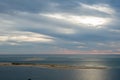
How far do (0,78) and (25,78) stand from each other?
25.3 feet

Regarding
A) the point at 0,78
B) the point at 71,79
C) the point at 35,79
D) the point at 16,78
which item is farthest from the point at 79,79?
Answer: the point at 0,78

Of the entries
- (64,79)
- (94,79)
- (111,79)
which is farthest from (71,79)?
(111,79)

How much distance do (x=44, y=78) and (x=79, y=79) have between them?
36.0 feet

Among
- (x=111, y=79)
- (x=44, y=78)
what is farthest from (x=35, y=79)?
(x=111, y=79)

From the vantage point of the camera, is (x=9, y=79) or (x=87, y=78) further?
(x=87, y=78)

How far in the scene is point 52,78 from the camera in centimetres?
7781

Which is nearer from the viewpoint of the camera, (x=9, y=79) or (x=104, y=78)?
(x=9, y=79)

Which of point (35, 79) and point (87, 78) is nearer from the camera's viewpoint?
point (35, 79)

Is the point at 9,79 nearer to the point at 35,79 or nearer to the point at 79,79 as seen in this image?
the point at 35,79

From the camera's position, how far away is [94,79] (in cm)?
7881

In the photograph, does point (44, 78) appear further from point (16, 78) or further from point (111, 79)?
point (111, 79)

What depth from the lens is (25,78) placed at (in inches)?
3022

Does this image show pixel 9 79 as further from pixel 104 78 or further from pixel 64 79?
pixel 104 78

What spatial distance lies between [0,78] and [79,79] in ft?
80.5
